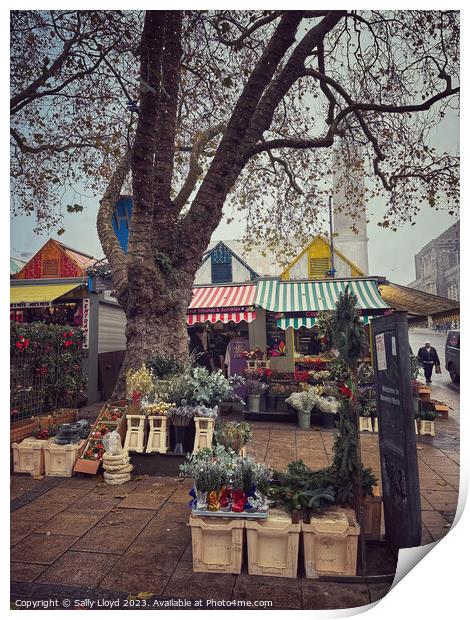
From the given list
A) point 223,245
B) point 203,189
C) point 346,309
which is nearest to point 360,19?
point 203,189

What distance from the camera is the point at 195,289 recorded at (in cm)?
721

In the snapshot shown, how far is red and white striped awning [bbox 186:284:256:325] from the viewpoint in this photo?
633cm

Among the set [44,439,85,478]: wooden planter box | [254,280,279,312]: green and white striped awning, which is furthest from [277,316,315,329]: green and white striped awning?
[44,439,85,478]: wooden planter box

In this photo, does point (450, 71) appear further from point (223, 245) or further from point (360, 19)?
point (223, 245)

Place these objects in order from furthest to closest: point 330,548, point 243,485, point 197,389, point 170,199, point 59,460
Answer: point 170,199 → point 197,389 → point 59,460 → point 243,485 → point 330,548

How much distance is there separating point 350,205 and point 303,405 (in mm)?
3365

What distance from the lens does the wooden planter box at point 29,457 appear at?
4281mm

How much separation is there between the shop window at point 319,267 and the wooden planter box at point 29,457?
12.0 ft

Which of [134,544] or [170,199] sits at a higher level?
[170,199]

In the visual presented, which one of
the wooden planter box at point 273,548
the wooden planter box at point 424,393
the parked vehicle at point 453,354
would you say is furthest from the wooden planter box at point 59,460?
the wooden planter box at point 424,393

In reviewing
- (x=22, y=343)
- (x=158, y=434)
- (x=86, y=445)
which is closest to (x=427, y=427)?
(x=158, y=434)

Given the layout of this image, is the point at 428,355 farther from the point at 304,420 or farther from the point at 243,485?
the point at 304,420

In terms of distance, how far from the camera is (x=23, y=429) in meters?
4.68

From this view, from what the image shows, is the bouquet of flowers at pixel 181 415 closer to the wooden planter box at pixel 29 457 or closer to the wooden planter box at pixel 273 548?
the wooden planter box at pixel 29 457
